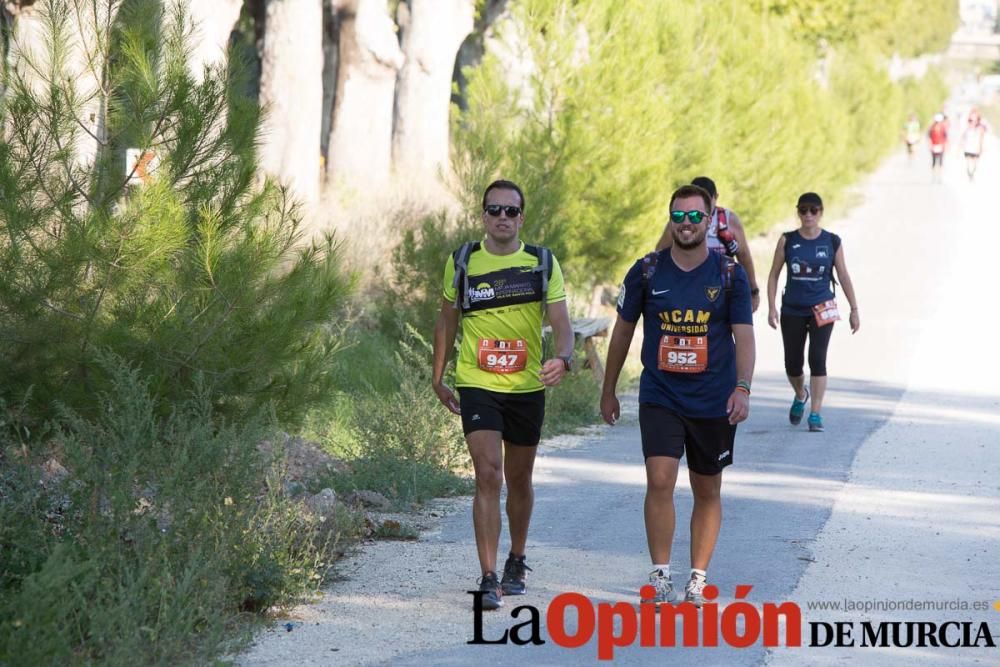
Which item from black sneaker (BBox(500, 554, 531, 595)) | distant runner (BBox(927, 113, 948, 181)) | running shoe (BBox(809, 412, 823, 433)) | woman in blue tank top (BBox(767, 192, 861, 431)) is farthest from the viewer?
distant runner (BBox(927, 113, 948, 181))

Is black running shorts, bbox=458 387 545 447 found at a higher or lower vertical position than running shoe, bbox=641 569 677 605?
higher

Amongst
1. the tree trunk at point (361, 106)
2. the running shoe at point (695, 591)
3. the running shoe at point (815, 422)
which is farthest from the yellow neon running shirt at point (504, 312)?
the tree trunk at point (361, 106)

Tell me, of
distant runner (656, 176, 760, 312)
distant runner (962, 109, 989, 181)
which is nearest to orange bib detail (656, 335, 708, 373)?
distant runner (656, 176, 760, 312)

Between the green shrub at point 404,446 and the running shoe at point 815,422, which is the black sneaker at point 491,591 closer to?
the green shrub at point 404,446

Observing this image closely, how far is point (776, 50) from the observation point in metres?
32.7

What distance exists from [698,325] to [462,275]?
3.59ft

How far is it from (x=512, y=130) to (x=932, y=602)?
9747mm

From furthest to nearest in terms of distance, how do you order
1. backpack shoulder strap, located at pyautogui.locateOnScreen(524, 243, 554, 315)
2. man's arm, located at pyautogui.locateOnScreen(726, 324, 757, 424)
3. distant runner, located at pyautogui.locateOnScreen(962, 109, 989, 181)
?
distant runner, located at pyautogui.locateOnScreen(962, 109, 989, 181)
backpack shoulder strap, located at pyautogui.locateOnScreen(524, 243, 554, 315)
man's arm, located at pyautogui.locateOnScreen(726, 324, 757, 424)

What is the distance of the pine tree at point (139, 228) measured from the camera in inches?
308

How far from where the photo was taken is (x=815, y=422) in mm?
12859

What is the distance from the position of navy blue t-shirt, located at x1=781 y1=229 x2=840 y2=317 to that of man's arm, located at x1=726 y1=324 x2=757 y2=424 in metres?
5.41

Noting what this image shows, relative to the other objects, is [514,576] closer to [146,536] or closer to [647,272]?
[647,272]

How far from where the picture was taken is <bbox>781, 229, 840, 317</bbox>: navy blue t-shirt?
12711mm

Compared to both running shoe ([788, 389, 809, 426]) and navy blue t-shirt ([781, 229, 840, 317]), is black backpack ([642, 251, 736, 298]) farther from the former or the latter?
running shoe ([788, 389, 809, 426])
